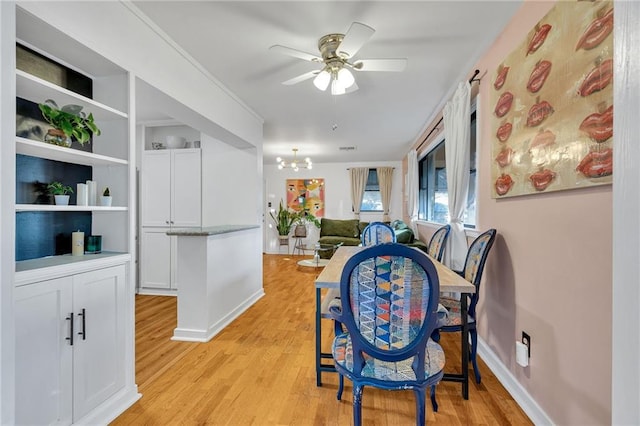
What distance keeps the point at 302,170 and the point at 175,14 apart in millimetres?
6136

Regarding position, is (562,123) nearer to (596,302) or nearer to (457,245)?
(596,302)

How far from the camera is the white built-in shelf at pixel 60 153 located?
1304 millimetres

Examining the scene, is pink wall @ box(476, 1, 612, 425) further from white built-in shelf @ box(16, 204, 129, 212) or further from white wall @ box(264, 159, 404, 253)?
white wall @ box(264, 159, 404, 253)

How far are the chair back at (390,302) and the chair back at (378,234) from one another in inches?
→ 70.7

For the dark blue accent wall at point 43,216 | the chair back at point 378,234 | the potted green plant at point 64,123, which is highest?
the potted green plant at point 64,123

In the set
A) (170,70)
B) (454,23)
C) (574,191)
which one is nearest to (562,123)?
(574,191)

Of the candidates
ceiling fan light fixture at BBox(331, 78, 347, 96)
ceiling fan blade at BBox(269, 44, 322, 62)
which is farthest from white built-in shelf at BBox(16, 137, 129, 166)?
ceiling fan light fixture at BBox(331, 78, 347, 96)

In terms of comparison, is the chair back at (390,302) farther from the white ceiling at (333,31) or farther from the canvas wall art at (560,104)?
the white ceiling at (333,31)

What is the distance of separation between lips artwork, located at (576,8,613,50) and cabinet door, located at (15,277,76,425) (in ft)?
8.55

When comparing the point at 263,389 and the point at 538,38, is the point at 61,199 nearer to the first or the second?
the point at 263,389

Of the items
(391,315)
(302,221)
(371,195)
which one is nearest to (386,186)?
(371,195)

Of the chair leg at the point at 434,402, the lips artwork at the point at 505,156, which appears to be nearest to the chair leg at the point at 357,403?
the chair leg at the point at 434,402

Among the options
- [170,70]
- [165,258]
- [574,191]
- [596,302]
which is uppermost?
[170,70]

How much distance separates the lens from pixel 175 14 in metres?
1.88
